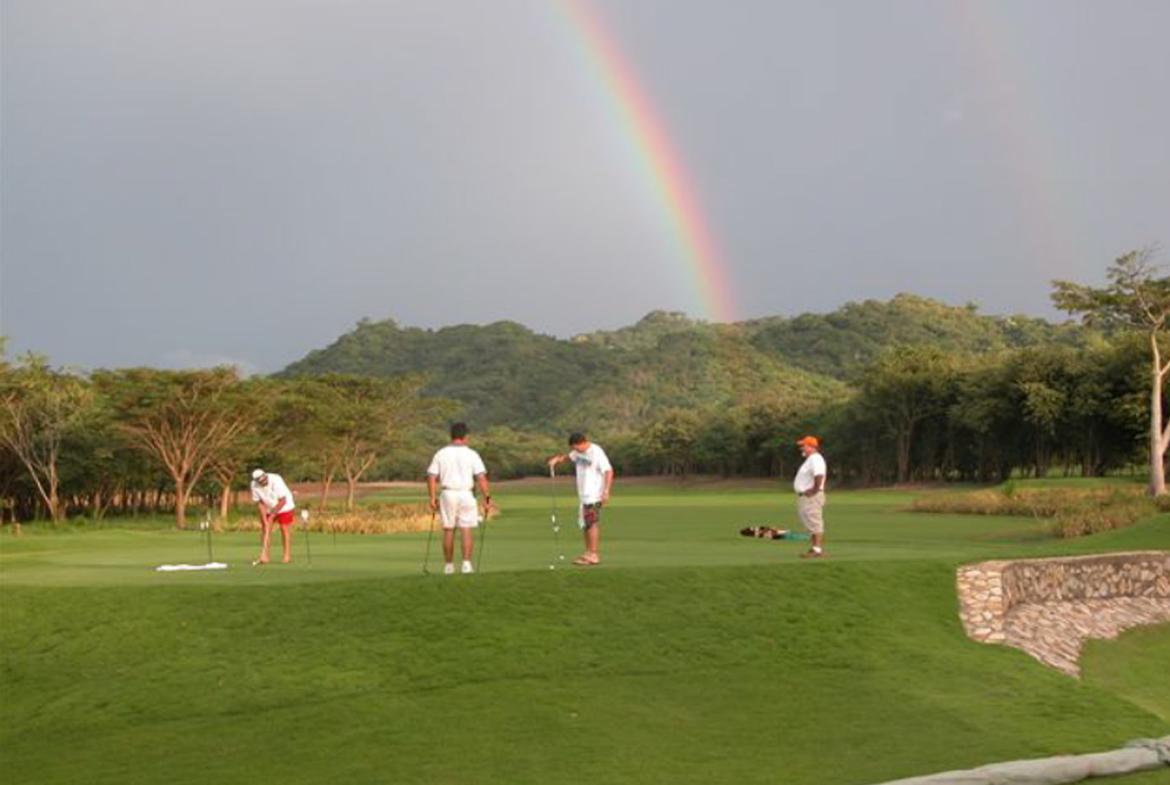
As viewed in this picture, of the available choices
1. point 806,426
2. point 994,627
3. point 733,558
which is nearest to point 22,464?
point 733,558

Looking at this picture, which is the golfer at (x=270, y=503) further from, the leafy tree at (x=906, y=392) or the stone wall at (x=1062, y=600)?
the leafy tree at (x=906, y=392)

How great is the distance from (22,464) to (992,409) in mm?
61819

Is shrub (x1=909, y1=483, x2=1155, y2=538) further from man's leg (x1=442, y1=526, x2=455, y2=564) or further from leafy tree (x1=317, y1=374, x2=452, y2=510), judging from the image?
leafy tree (x1=317, y1=374, x2=452, y2=510)

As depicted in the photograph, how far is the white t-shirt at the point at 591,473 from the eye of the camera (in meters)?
17.9

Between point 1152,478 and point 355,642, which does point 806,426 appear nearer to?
point 1152,478

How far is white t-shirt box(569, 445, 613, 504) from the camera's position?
17.9 metres

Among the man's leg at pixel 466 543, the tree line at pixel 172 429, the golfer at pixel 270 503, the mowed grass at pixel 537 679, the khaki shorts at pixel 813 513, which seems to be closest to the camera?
the mowed grass at pixel 537 679

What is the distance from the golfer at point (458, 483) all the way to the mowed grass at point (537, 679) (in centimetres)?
90

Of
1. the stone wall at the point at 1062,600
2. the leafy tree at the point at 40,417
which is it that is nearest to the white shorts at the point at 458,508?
the stone wall at the point at 1062,600

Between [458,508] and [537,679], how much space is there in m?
3.63

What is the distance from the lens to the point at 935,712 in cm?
1318

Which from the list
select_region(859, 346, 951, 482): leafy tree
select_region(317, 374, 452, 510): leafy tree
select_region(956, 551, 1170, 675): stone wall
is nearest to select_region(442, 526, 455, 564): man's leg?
select_region(956, 551, 1170, 675): stone wall

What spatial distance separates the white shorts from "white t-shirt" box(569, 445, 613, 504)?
6.15 ft

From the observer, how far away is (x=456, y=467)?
16516mm
